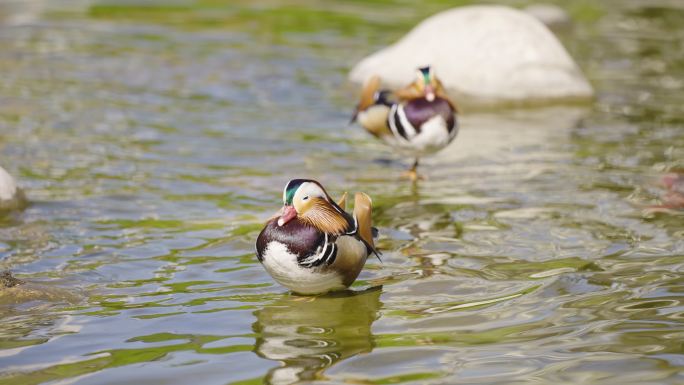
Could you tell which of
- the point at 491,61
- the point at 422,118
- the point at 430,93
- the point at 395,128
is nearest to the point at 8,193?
the point at 395,128

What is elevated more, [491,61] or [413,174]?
[491,61]

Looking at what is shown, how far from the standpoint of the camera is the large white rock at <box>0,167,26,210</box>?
359 inches

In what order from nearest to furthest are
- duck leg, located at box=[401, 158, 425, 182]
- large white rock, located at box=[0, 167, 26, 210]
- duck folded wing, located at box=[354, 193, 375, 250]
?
1. duck folded wing, located at box=[354, 193, 375, 250]
2. large white rock, located at box=[0, 167, 26, 210]
3. duck leg, located at box=[401, 158, 425, 182]

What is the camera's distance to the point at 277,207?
9.63 meters

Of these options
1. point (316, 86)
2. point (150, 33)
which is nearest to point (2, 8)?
point (150, 33)

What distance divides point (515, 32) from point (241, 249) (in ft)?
25.5

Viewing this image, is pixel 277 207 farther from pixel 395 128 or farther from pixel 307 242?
pixel 307 242

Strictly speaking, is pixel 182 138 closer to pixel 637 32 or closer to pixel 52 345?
pixel 52 345

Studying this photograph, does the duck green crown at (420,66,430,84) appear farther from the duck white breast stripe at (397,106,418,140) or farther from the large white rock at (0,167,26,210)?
the large white rock at (0,167,26,210)

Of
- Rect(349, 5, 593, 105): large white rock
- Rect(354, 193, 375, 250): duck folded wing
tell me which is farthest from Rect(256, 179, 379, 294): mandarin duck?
Rect(349, 5, 593, 105): large white rock

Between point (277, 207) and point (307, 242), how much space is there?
3.20m

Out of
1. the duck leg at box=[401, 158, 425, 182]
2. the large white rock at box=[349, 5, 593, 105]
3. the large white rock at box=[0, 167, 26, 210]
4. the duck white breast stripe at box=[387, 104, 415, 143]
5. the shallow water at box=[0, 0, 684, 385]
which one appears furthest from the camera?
the large white rock at box=[349, 5, 593, 105]

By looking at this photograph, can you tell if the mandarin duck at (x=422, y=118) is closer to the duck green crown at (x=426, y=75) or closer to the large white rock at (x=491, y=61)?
the duck green crown at (x=426, y=75)

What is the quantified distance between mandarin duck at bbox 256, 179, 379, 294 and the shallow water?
0.24 m
